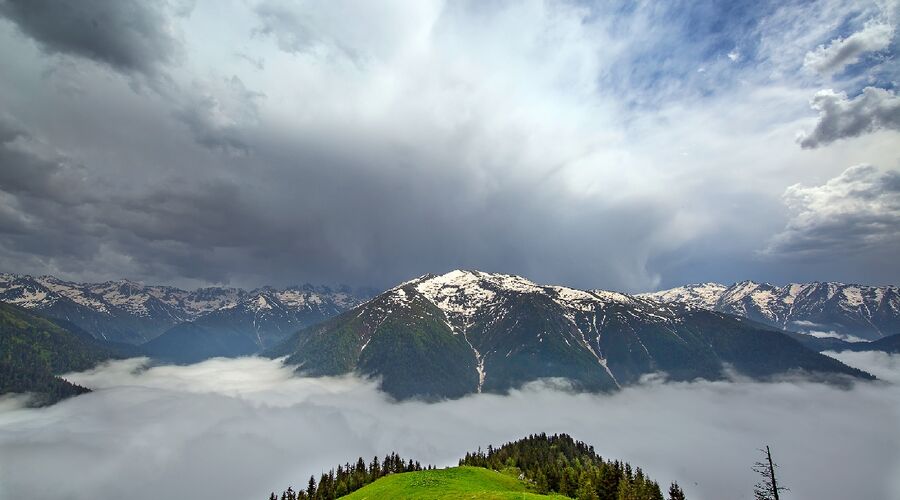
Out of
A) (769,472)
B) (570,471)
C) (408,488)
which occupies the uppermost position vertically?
(769,472)

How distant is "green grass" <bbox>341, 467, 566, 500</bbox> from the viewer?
6744 cm

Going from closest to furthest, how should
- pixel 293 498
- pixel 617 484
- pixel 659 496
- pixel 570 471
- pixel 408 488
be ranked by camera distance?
pixel 408 488, pixel 659 496, pixel 617 484, pixel 570 471, pixel 293 498

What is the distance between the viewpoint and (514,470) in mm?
174500

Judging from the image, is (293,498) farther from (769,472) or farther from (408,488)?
(769,472)

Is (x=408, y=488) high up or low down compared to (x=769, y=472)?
down

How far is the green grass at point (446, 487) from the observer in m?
67.4

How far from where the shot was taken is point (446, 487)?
79125 millimetres

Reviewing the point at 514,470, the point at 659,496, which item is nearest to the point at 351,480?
the point at 514,470

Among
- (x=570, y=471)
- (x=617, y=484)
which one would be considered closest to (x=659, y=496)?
(x=617, y=484)

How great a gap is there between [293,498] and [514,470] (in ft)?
285

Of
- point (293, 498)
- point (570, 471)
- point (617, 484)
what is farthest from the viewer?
point (293, 498)

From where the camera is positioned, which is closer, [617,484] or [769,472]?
[769,472]

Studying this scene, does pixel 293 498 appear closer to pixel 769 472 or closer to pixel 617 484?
pixel 617 484

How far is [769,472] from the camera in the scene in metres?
42.9
